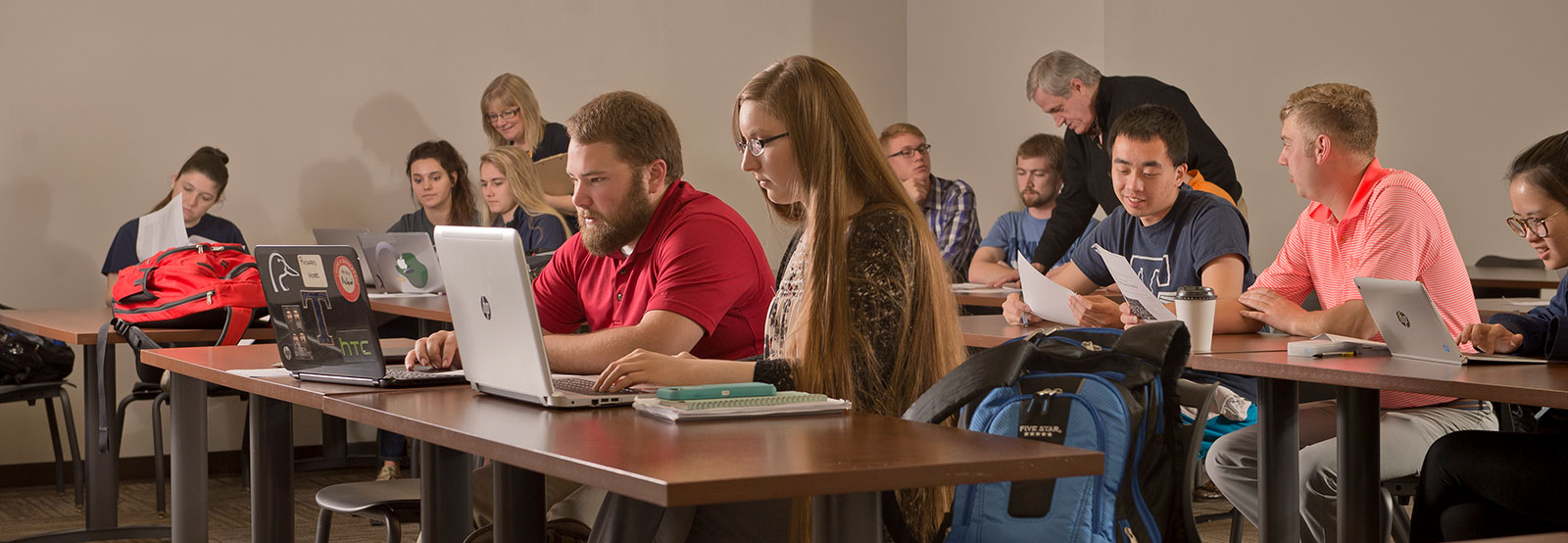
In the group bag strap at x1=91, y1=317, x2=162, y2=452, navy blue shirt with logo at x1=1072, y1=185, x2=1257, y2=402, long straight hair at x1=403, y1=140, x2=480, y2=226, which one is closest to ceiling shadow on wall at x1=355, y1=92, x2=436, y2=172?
long straight hair at x1=403, y1=140, x2=480, y2=226

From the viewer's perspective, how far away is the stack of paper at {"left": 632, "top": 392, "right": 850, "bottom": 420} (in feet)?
5.35

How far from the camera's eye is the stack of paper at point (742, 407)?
5.35 ft

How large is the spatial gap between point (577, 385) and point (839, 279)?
39 centimetres

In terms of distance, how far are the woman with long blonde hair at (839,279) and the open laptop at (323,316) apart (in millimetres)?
486

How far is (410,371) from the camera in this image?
7.22 ft

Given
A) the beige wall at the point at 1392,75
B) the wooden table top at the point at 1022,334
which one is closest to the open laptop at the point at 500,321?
the wooden table top at the point at 1022,334

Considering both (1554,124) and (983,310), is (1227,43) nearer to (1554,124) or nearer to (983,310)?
(1554,124)

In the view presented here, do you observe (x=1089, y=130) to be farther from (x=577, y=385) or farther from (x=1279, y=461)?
(x=577, y=385)

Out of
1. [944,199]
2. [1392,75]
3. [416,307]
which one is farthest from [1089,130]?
[416,307]

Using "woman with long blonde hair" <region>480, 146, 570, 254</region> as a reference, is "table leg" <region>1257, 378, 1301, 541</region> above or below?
below

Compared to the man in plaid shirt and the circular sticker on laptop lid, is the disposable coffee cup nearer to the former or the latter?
the circular sticker on laptop lid

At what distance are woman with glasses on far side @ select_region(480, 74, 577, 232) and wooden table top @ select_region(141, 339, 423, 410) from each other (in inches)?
109

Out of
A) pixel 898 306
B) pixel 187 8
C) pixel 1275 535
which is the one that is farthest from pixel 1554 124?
pixel 187 8

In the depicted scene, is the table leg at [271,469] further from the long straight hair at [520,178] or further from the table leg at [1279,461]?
A: the long straight hair at [520,178]
